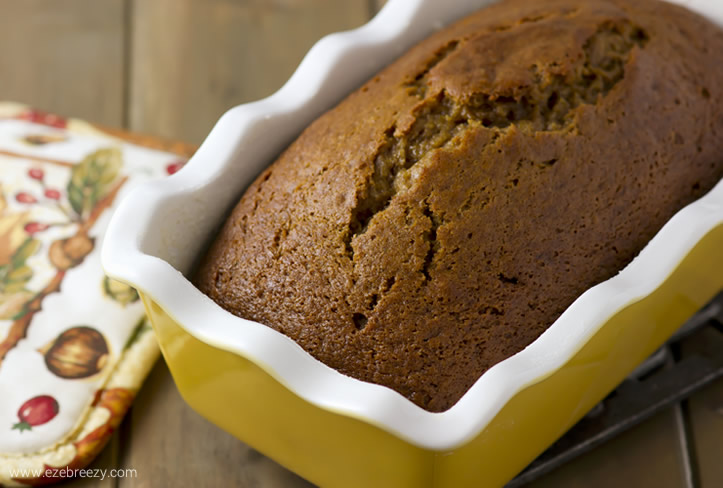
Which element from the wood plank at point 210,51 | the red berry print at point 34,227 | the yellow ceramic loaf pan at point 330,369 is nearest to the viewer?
the yellow ceramic loaf pan at point 330,369

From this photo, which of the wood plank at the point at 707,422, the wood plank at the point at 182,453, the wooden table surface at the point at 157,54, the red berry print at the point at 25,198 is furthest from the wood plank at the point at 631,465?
the red berry print at the point at 25,198

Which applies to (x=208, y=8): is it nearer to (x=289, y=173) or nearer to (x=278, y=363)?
(x=289, y=173)

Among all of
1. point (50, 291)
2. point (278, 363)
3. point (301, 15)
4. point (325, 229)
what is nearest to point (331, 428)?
point (278, 363)

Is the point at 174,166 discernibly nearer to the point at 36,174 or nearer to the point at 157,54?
the point at 36,174

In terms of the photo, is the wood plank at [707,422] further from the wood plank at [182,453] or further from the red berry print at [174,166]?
the red berry print at [174,166]

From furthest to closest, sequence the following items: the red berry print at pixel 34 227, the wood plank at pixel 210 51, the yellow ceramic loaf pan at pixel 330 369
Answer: the wood plank at pixel 210 51 < the red berry print at pixel 34 227 < the yellow ceramic loaf pan at pixel 330 369
